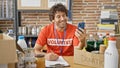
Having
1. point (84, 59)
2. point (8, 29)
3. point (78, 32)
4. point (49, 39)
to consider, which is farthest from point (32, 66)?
point (8, 29)

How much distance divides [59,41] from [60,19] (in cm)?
26

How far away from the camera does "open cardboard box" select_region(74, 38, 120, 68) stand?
1.65 m

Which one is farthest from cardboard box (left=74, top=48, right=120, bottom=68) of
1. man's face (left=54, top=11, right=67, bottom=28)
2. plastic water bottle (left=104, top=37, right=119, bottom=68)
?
man's face (left=54, top=11, right=67, bottom=28)

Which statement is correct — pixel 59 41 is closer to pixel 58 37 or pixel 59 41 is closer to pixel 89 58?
pixel 58 37

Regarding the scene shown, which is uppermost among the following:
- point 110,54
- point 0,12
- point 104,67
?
point 0,12

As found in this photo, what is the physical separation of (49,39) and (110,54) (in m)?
1.29

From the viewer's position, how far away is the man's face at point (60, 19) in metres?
2.70

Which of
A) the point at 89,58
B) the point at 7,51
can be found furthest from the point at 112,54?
the point at 7,51

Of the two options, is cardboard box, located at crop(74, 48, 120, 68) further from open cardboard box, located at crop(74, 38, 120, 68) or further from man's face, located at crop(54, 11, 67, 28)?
man's face, located at crop(54, 11, 67, 28)

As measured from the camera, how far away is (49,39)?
2.67 meters

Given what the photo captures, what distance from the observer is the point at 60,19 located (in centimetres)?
270

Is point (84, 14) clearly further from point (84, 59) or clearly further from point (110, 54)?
point (110, 54)

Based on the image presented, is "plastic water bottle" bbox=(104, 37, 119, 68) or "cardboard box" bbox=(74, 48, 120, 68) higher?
"plastic water bottle" bbox=(104, 37, 119, 68)

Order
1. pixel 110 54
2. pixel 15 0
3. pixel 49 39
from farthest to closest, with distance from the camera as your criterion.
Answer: pixel 15 0 < pixel 49 39 < pixel 110 54
